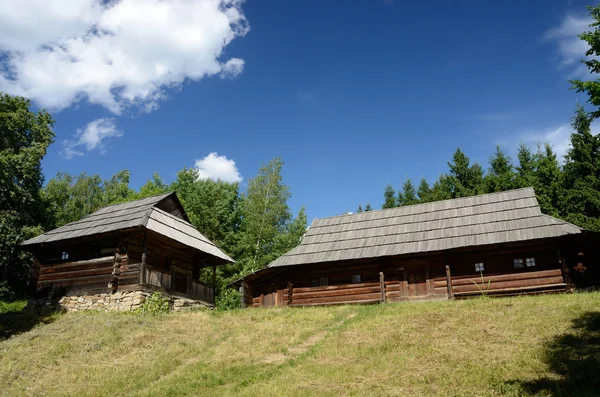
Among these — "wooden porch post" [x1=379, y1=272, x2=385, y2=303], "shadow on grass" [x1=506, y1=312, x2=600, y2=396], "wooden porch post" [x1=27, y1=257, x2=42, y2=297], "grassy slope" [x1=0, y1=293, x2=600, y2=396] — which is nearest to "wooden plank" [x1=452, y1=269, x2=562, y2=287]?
"grassy slope" [x1=0, y1=293, x2=600, y2=396]

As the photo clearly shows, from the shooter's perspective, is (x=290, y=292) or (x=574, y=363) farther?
(x=290, y=292)

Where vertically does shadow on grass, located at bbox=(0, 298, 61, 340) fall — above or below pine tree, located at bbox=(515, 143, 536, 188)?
below

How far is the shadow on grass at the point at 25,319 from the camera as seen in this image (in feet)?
56.1

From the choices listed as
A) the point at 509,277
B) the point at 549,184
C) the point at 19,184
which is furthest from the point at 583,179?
the point at 19,184

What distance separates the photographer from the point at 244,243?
36.2 meters

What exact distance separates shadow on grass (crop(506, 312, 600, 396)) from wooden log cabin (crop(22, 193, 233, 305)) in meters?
15.0

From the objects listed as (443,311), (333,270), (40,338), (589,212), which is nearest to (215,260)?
(333,270)

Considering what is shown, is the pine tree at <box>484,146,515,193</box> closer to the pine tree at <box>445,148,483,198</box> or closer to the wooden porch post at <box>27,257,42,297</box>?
the pine tree at <box>445,148,483,198</box>

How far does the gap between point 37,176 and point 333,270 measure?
787 inches

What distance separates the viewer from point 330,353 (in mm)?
12742

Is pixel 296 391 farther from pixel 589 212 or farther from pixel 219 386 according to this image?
pixel 589 212

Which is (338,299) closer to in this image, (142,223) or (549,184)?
(142,223)

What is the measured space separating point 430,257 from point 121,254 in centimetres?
1331

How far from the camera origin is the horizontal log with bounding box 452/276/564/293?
62.9ft
